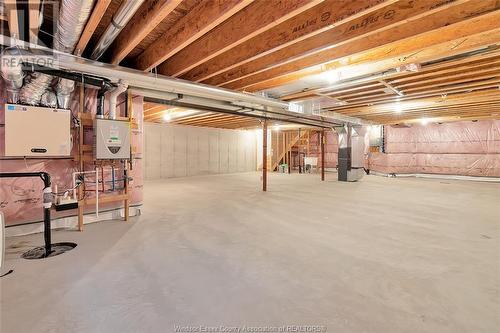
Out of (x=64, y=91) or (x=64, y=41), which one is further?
(x=64, y=91)

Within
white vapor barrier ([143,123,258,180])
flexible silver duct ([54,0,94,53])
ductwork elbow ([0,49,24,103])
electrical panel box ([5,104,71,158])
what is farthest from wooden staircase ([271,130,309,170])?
flexible silver duct ([54,0,94,53])

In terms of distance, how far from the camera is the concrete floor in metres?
1.60

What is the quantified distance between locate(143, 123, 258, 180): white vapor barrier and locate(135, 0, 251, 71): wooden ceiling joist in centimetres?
649

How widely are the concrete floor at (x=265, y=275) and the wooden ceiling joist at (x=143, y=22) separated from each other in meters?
2.16

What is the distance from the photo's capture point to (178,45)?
258 centimetres

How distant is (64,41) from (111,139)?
1.42 metres

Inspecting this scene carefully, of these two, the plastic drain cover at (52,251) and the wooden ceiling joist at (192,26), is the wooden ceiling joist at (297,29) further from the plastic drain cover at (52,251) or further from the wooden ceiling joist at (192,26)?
the plastic drain cover at (52,251)

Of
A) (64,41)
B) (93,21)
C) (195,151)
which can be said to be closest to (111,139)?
(64,41)

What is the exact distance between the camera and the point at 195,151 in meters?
10.5

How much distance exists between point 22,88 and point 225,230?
3038mm

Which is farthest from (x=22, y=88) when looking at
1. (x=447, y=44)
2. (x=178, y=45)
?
(x=447, y=44)

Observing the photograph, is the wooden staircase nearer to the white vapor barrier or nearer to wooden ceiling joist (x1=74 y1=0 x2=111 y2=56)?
the white vapor barrier

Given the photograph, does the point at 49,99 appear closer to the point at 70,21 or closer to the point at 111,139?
the point at 111,139

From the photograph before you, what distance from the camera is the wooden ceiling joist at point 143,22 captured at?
6.42 ft
